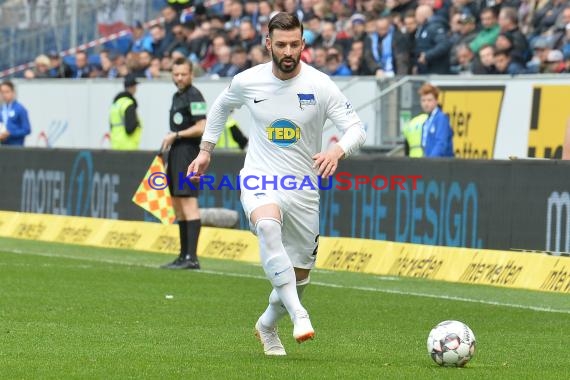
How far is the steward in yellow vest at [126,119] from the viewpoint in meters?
21.6

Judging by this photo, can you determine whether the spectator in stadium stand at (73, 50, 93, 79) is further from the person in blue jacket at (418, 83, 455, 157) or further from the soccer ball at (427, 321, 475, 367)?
the soccer ball at (427, 321, 475, 367)

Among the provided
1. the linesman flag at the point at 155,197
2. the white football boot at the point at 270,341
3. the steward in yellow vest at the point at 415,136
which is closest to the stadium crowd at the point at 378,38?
the steward in yellow vest at the point at 415,136

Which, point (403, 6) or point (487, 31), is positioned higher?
point (403, 6)

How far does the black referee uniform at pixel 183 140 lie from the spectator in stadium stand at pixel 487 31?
668cm

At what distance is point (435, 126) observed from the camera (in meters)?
19.0

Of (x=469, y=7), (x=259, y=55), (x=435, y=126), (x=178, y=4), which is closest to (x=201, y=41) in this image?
(x=178, y=4)

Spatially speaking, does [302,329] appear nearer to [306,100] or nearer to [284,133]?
[284,133]

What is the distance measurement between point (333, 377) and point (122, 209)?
1439 cm

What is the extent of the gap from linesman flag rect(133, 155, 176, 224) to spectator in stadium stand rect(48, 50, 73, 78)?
37.1 feet

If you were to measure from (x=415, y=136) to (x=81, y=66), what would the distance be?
44.6ft

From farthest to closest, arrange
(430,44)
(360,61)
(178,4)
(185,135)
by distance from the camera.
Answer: (178,4) < (360,61) < (430,44) < (185,135)

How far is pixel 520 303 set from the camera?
14.2m

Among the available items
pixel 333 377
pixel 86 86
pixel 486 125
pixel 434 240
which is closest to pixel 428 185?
pixel 434 240

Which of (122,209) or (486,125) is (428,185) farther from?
(122,209)
